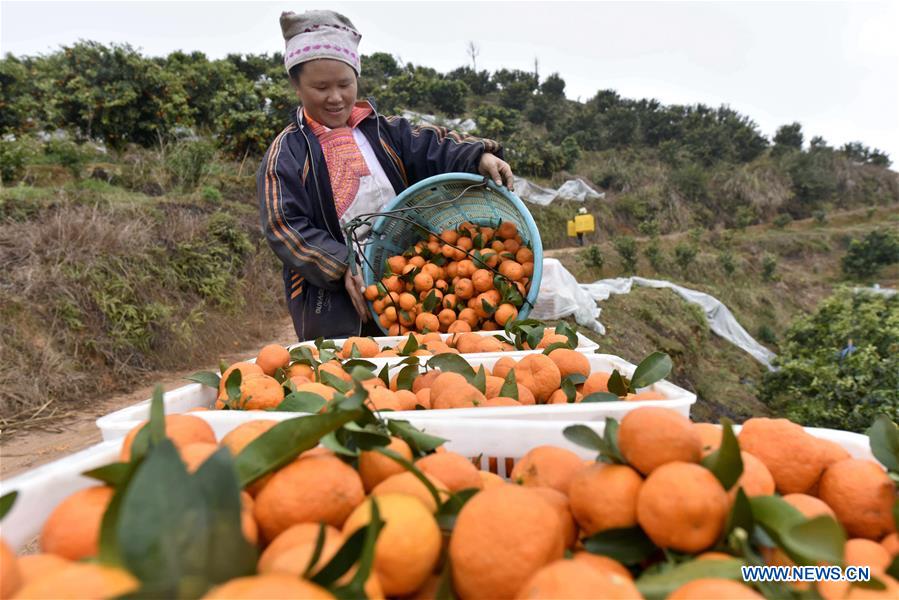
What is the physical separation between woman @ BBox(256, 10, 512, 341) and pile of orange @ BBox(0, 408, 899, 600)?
5.00 feet

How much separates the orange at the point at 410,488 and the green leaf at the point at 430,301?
5.21 feet

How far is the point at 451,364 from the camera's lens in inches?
59.7

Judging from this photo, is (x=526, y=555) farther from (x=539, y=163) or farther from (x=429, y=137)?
(x=539, y=163)

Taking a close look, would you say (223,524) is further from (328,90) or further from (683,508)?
(328,90)

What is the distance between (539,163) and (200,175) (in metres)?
13.7

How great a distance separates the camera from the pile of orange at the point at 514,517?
60 centimetres

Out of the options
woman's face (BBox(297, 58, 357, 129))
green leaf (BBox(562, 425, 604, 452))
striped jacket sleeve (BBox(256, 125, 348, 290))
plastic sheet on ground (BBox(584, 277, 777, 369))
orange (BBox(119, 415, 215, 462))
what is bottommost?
plastic sheet on ground (BBox(584, 277, 777, 369))

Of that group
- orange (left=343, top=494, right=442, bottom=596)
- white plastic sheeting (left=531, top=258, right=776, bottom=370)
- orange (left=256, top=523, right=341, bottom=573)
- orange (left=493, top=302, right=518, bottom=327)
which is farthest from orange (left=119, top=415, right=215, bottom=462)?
white plastic sheeting (left=531, top=258, right=776, bottom=370)

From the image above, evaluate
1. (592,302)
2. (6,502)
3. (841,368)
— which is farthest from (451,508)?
(592,302)

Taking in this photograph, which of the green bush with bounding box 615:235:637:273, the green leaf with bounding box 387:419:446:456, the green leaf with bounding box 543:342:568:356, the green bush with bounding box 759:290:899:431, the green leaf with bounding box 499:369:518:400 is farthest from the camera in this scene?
the green bush with bounding box 615:235:637:273

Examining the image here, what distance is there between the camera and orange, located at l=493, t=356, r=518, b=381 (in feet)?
5.09

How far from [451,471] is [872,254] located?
1956 cm

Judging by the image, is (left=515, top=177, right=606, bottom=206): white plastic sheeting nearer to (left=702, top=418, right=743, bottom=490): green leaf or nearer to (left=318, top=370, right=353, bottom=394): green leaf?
(left=318, top=370, right=353, bottom=394): green leaf

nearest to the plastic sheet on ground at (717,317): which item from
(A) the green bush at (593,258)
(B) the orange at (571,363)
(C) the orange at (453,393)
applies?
(A) the green bush at (593,258)
